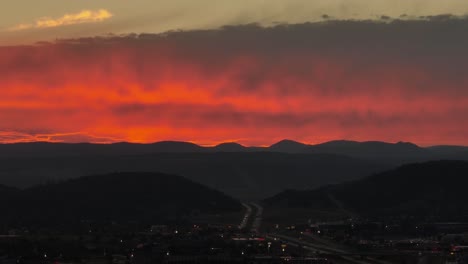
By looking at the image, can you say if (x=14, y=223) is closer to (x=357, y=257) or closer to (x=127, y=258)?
(x=127, y=258)

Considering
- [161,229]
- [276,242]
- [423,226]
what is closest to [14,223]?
[161,229]

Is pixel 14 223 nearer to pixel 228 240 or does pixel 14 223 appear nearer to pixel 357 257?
pixel 228 240

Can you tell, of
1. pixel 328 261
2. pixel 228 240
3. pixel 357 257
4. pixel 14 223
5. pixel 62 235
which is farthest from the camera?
pixel 14 223

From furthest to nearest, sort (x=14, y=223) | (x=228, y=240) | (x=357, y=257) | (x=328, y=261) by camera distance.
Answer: (x=14, y=223) < (x=228, y=240) < (x=357, y=257) < (x=328, y=261)

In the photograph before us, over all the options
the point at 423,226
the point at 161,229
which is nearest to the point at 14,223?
the point at 161,229

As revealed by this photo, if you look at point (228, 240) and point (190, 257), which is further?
point (228, 240)

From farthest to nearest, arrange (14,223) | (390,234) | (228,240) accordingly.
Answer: (14,223) < (390,234) < (228,240)

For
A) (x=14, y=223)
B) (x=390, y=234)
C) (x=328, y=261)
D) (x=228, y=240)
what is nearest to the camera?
(x=328, y=261)

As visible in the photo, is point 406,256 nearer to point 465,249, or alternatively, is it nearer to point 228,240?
point 465,249

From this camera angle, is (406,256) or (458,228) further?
(458,228)
